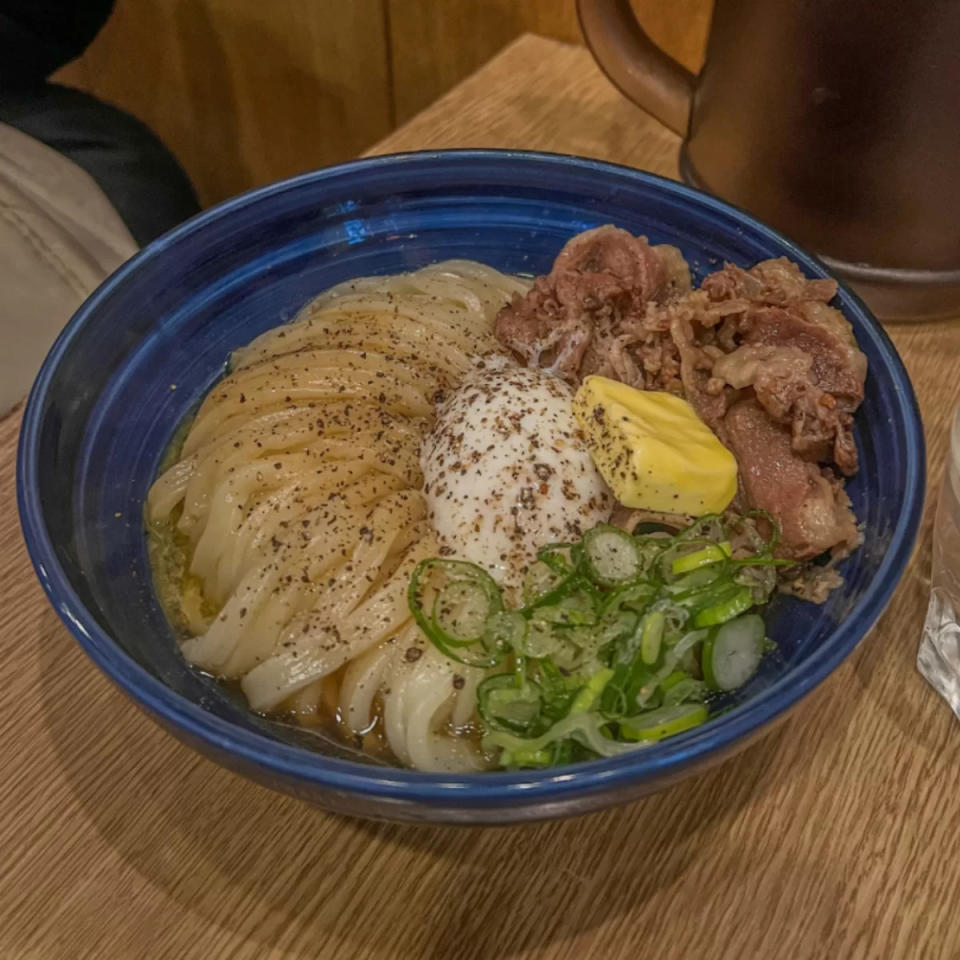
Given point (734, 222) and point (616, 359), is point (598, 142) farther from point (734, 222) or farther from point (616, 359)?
point (616, 359)

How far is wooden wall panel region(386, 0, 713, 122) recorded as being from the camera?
8.59 feet

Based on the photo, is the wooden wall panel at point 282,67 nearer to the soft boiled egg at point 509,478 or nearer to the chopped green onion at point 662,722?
the soft boiled egg at point 509,478

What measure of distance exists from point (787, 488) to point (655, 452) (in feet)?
0.72

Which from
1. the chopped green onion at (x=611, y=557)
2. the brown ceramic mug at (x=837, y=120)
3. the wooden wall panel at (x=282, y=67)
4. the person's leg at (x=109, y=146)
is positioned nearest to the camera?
the chopped green onion at (x=611, y=557)

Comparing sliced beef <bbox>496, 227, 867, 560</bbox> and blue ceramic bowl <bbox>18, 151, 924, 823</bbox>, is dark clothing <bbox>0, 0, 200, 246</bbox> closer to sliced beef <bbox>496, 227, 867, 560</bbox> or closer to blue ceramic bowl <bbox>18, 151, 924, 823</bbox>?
blue ceramic bowl <bbox>18, 151, 924, 823</bbox>

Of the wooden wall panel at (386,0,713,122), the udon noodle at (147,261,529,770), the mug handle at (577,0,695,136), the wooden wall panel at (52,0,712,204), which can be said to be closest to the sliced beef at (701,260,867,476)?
the udon noodle at (147,261,529,770)

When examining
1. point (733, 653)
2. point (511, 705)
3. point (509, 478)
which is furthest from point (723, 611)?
point (509, 478)

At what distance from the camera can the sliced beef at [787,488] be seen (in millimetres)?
1234

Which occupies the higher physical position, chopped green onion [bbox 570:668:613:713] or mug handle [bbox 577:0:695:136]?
mug handle [bbox 577:0:695:136]

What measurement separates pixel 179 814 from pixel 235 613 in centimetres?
→ 26

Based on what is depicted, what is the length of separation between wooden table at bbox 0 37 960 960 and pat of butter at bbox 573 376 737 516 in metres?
0.32

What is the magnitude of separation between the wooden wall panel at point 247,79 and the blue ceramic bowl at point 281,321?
2032mm

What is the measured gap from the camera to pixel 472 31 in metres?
3.14

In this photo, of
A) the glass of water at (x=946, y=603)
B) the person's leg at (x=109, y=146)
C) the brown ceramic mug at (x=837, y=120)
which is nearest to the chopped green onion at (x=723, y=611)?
the glass of water at (x=946, y=603)
